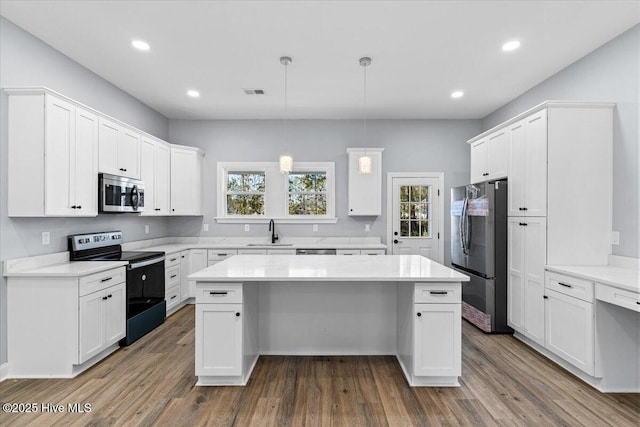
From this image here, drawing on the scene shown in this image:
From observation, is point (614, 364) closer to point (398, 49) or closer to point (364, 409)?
point (364, 409)

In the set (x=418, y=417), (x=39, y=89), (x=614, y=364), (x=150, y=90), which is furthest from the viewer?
(x=150, y=90)

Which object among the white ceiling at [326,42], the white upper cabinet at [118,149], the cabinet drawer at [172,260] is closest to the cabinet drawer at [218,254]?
the cabinet drawer at [172,260]

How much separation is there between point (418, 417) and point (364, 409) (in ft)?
1.18

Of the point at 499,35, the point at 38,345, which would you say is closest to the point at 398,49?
the point at 499,35

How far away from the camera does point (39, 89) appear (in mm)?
2553

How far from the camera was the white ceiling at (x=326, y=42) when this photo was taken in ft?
8.11

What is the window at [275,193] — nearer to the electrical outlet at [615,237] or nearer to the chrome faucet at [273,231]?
the chrome faucet at [273,231]

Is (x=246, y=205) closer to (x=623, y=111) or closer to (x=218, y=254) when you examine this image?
(x=218, y=254)

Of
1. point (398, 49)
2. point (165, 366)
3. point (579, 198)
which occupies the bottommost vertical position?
point (165, 366)

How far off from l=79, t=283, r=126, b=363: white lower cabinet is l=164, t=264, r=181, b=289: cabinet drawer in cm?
97

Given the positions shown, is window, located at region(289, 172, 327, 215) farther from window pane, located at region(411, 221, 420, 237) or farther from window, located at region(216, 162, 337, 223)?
window pane, located at region(411, 221, 420, 237)

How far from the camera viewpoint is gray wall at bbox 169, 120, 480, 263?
525 cm

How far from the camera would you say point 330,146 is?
207 inches

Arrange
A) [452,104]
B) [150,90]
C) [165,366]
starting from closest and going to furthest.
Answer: [165,366]
[150,90]
[452,104]
